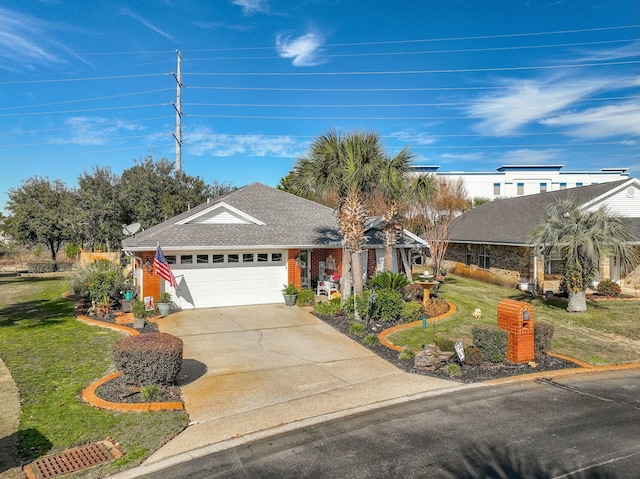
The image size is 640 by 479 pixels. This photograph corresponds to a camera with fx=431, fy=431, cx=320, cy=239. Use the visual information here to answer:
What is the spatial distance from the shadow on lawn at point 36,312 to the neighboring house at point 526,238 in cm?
1906

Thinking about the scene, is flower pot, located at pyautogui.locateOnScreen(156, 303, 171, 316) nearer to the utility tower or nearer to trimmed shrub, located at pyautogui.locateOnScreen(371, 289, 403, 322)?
trimmed shrub, located at pyautogui.locateOnScreen(371, 289, 403, 322)

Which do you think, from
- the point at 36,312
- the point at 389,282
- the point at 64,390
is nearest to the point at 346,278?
the point at 389,282

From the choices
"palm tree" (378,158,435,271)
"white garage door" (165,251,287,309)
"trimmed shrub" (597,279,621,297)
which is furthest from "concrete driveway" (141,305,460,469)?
"trimmed shrub" (597,279,621,297)

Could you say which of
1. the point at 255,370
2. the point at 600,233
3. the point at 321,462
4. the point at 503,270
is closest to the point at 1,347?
the point at 255,370

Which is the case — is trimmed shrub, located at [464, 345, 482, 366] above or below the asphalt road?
above

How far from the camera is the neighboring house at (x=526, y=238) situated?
20828 millimetres

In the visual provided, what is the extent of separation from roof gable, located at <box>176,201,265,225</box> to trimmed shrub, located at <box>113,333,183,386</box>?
10.8 meters

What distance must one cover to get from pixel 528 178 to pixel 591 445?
60122 mm

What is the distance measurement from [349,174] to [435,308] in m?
5.72

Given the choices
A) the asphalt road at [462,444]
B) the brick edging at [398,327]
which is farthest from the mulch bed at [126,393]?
the brick edging at [398,327]

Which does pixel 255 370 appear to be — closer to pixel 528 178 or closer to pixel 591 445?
pixel 591 445

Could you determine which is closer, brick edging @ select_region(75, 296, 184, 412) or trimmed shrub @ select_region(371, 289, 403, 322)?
brick edging @ select_region(75, 296, 184, 412)

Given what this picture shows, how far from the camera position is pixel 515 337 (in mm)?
9820

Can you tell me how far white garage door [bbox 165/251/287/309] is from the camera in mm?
16875
